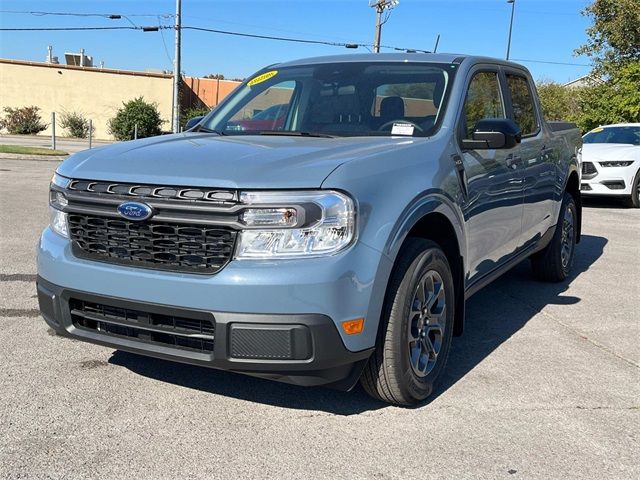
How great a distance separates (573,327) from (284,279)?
10.2 ft

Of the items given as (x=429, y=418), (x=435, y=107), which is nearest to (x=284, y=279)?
(x=429, y=418)

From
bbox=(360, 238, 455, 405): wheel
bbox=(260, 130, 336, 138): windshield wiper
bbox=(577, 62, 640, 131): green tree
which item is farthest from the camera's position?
bbox=(577, 62, 640, 131): green tree

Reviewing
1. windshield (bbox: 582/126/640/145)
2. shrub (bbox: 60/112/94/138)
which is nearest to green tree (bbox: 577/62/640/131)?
windshield (bbox: 582/126/640/145)

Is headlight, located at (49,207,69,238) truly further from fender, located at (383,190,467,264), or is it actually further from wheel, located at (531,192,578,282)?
wheel, located at (531,192,578,282)

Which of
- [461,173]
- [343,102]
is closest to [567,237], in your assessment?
[461,173]

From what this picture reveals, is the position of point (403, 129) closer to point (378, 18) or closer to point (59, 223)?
point (59, 223)

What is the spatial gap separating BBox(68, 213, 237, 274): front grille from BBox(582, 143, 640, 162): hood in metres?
11.2

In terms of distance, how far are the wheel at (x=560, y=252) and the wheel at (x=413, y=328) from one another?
279 cm

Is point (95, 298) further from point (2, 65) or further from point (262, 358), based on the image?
point (2, 65)

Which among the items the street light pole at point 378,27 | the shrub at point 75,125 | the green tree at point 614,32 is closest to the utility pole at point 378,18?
the street light pole at point 378,27

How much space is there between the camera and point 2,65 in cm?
3988

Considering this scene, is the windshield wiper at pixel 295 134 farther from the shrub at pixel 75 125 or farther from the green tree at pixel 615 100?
the shrub at pixel 75 125

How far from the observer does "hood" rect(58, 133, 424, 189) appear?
9.27ft

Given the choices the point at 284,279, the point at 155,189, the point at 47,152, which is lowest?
the point at 47,152
